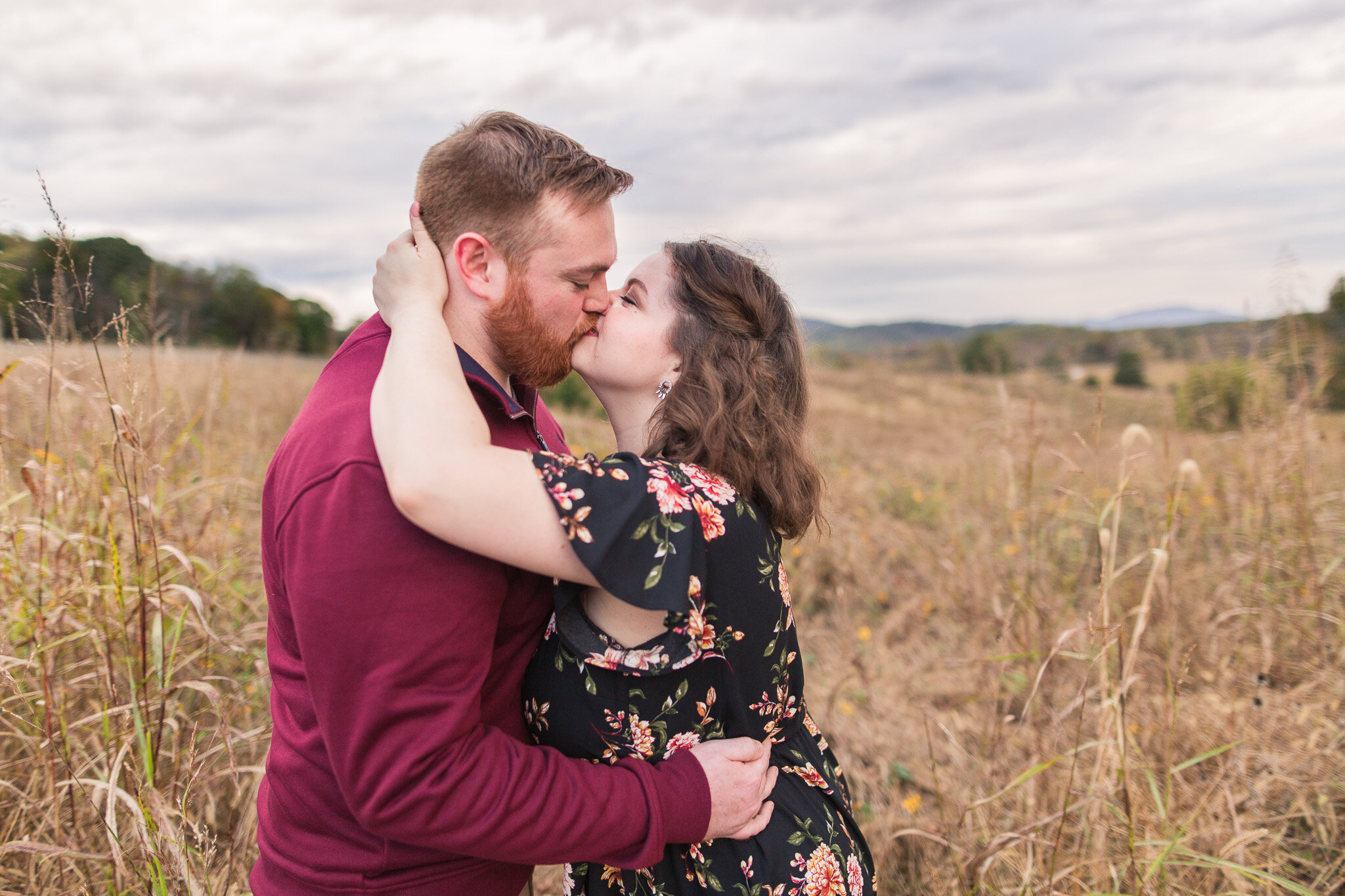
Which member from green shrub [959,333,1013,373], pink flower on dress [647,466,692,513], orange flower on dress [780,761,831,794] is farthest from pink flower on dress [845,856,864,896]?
green shrub [959,333,1013,373]

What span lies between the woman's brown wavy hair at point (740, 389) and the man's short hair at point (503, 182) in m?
0.32

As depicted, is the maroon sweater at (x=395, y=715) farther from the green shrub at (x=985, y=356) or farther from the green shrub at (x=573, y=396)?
the green shrub at (x=573, y=396)

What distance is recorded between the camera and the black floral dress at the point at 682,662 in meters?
1.21

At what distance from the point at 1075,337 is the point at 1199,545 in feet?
72.9

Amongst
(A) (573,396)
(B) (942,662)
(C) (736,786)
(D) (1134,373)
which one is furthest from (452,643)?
(A) (573,396)

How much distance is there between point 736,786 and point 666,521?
55 centimetres

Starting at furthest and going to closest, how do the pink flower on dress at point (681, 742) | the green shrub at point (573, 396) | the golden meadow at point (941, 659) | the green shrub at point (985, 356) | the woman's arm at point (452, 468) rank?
the green shrub at point (573, 396) < the green shrub at point (985, 356) < the golden meadow at point (941, 659) < the pink flower on dress at point (681, 742) < the woman's arm at point (452, 468)

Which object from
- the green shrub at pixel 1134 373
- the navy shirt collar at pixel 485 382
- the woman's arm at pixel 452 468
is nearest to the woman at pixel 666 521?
the woman's arm at pixel 452 468

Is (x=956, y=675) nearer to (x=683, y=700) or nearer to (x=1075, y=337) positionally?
(x=683, y=700)

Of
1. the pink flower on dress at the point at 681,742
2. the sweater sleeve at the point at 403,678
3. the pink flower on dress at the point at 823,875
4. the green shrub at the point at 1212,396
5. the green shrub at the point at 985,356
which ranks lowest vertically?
the pink flower on dress at the point at 823,875

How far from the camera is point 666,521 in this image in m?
1.26

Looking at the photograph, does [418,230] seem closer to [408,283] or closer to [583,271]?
[408,283]

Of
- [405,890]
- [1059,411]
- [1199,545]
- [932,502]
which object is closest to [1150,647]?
[1199,545]

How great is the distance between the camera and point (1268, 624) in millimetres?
3211
